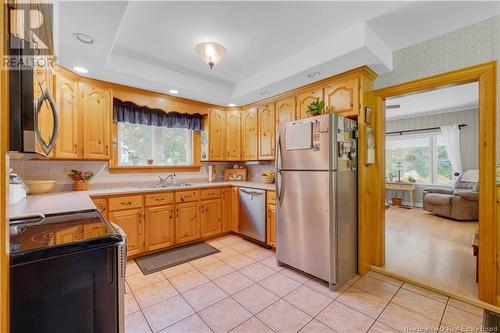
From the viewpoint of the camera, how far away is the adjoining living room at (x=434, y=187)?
2.74 meters

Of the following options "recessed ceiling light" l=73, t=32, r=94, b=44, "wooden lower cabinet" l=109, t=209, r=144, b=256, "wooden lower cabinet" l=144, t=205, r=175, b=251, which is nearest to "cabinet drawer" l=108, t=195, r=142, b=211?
"wooden lower cabinet" l=109, t=209, r=144, b=256

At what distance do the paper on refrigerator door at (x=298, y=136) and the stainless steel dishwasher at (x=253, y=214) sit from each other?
94cm

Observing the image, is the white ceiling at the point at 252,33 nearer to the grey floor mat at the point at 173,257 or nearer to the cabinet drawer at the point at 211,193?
the cabinet drawer at the point at 211,193

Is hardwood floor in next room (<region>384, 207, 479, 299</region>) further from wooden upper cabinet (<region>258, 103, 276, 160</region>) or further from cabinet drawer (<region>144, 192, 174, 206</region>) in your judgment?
cabinet drawer (<region>144, 192, 174, 206</region>)

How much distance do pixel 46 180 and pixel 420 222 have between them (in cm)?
643

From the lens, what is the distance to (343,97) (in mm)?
2672

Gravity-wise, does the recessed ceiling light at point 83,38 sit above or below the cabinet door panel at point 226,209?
above

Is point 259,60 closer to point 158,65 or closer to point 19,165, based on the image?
point 158,65

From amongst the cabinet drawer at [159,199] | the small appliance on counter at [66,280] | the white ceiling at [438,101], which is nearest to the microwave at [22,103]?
the small appliance on counter at [66,280]

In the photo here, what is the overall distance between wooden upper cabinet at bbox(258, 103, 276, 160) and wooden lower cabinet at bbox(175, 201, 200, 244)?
1.38m

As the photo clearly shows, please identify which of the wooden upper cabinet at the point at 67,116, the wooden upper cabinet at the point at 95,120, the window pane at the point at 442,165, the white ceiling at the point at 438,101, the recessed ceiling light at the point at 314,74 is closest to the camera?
the wooden upper cabinet at the point at 67,116

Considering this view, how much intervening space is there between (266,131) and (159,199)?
6.45ft

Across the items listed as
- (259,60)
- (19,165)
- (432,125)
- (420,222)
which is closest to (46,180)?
(19,165)

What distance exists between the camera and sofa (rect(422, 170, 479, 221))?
4633mm
